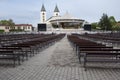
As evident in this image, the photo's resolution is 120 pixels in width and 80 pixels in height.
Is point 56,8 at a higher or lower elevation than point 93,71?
higher

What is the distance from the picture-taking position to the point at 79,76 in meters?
9.05

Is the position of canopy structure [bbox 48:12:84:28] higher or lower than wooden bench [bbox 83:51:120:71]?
higher

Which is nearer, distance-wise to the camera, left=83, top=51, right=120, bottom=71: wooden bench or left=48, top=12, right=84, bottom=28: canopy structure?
left=83, top=51, right=120, bottom=71: wooden bench

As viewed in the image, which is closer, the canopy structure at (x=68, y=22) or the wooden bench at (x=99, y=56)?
the wooden bench at (x=99, y=56)

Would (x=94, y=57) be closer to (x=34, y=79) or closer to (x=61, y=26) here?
(x=34, y=79)

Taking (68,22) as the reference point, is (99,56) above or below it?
below

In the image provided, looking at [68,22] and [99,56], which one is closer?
[99,56]

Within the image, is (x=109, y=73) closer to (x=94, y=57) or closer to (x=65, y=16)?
(x=94, y=57)

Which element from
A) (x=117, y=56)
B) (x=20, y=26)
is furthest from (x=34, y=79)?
(x=20, y=26)

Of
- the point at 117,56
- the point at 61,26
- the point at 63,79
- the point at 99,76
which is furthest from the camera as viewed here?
the point at 61,26

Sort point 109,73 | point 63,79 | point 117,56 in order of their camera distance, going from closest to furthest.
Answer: point 63,79, point 109,73, point 117,56

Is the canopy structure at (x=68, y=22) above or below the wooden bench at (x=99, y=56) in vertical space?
above

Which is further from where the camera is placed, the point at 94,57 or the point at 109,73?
the point at 94,57

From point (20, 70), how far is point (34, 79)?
1.94 metres
